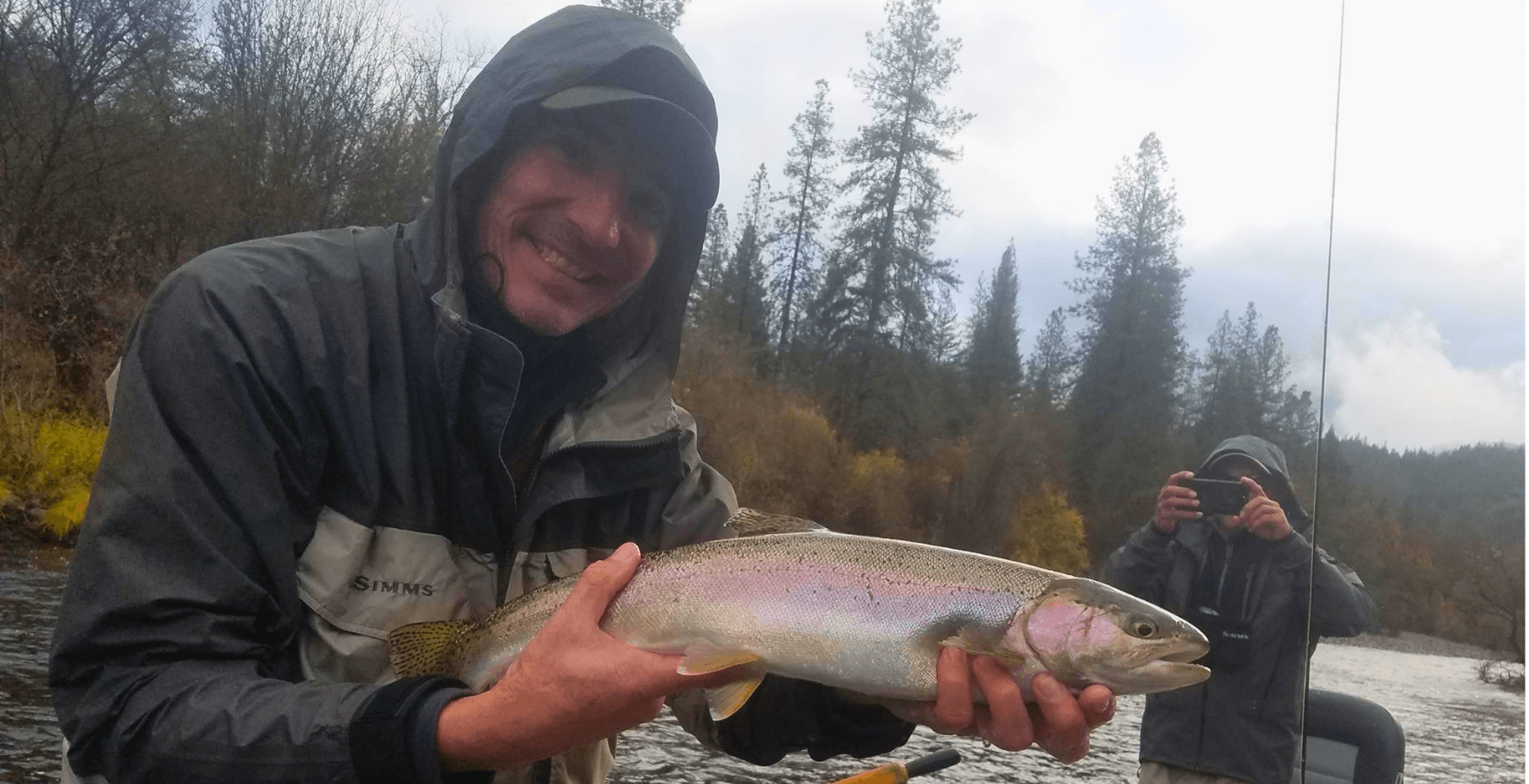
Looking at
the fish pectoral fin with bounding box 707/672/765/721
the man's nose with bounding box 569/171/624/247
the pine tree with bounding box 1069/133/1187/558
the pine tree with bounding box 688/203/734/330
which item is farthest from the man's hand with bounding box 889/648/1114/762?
the pine tree with bounding box 688/203/734/330

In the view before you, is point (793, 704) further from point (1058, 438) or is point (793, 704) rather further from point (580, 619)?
point (1058, 438)

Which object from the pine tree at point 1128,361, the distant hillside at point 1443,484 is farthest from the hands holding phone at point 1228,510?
the pine tree at point 1128,361

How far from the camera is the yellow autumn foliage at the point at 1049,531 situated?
11719 millimetres

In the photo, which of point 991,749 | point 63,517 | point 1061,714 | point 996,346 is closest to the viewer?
point 1061,714

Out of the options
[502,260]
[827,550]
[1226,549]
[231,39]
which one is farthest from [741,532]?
[231,39]

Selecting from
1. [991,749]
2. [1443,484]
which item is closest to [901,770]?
[1443,484]

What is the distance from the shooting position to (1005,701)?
2.13m

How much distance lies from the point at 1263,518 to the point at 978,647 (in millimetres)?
1301

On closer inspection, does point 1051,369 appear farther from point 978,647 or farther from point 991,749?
point 978,647

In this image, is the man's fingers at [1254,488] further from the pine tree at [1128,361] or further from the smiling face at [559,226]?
the pine tree at [1128,361]

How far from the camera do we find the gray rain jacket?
5.83 ft

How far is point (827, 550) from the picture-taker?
7.38ft

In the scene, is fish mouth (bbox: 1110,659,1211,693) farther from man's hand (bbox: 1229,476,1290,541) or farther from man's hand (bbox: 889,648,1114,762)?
man's hand (bbox: 1229,476,1290,541)

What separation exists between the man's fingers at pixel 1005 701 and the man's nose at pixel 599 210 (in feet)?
4.10
